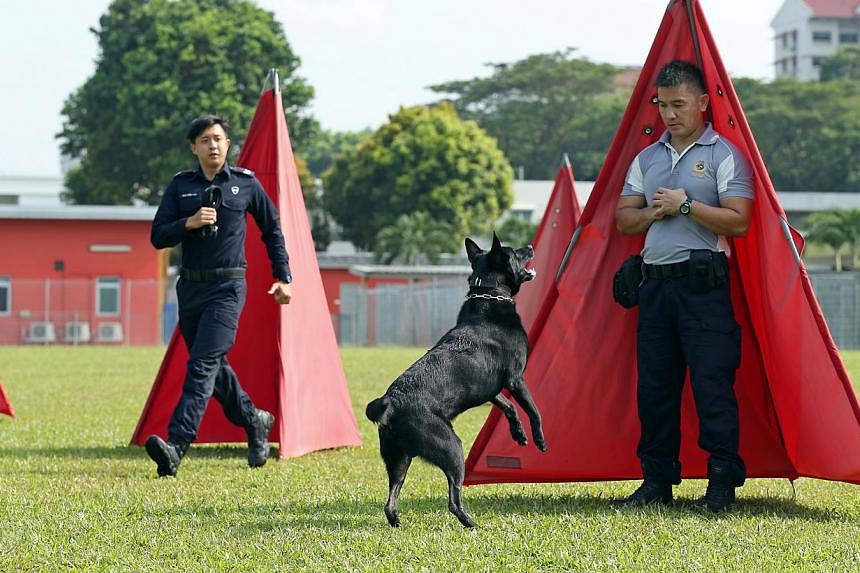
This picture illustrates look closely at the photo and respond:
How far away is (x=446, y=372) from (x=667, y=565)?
53.1 inches

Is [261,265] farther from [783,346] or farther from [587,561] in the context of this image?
[587,561]

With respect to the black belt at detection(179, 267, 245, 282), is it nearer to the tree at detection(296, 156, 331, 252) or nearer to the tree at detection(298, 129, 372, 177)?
the tree at detection(296, 156, 331, 252)

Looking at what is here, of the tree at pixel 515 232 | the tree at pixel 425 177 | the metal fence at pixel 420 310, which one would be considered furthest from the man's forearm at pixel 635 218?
the tree at pixel 425 177

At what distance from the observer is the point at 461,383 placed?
217 inches

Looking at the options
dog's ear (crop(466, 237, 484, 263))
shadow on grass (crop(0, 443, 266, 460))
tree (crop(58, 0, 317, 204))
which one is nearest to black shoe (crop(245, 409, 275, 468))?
shadow on grass (crop(0, 443, 266, 460))

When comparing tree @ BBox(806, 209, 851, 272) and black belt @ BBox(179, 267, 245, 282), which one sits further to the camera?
tree @ BBox(806, 209, 851, 272)

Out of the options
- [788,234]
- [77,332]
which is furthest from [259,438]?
[77,332]

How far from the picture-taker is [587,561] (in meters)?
4.66

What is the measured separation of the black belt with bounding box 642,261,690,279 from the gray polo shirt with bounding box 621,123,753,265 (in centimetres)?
2

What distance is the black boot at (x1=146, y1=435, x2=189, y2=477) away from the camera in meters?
7.16

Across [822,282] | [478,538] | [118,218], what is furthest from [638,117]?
[118,218]

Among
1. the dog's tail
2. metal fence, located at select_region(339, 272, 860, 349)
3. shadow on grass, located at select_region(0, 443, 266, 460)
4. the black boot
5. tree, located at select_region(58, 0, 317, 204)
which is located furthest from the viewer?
tree, located at select_region(58, 0, 317, 204)

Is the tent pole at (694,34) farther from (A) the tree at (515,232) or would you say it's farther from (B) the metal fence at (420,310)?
(A) the tree at (515,232)

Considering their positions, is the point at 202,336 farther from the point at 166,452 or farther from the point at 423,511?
the point at 423,511
